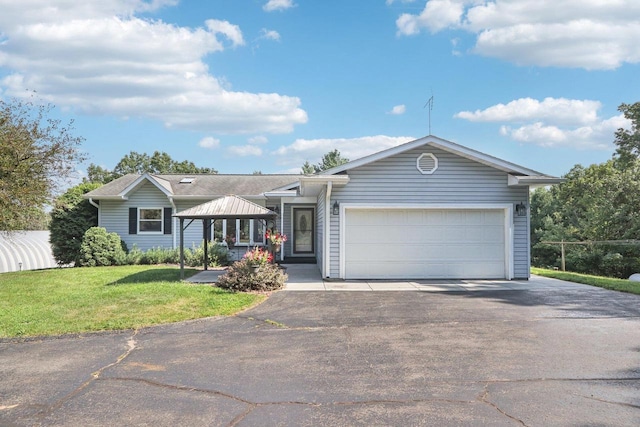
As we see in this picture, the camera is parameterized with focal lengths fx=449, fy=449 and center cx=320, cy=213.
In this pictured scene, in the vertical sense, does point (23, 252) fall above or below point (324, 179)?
below

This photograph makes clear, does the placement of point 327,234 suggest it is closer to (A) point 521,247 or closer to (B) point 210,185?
(A) point 521,247

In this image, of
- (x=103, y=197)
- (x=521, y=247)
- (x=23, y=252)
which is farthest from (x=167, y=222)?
(x=521, y=247)

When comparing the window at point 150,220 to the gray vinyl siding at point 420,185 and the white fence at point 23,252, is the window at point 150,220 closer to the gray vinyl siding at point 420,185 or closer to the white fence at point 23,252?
the white fence at point 23,252

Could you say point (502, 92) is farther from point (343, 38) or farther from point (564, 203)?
point (564, 203)

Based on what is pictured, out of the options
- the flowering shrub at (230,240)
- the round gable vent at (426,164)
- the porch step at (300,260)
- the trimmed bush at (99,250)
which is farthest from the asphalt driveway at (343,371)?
the trimmed bush at (99,250)

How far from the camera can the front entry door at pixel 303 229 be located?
2030 centimetres

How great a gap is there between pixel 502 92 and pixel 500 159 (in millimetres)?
8616

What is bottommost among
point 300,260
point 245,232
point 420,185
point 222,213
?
point 300,260

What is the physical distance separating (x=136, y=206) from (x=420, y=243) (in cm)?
1293

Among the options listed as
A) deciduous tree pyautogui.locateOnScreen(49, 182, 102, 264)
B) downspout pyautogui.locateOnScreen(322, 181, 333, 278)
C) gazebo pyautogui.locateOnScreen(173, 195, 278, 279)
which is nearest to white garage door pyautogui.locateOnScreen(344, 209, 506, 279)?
downspout pyautogui.locateOnScreen(322, 181, 333, 278)

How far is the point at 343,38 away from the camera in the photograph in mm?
15641

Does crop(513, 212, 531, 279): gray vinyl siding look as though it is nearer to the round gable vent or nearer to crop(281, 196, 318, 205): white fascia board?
the round gable vent

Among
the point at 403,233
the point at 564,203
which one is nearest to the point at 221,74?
the point at 403,233

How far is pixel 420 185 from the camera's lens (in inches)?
516
